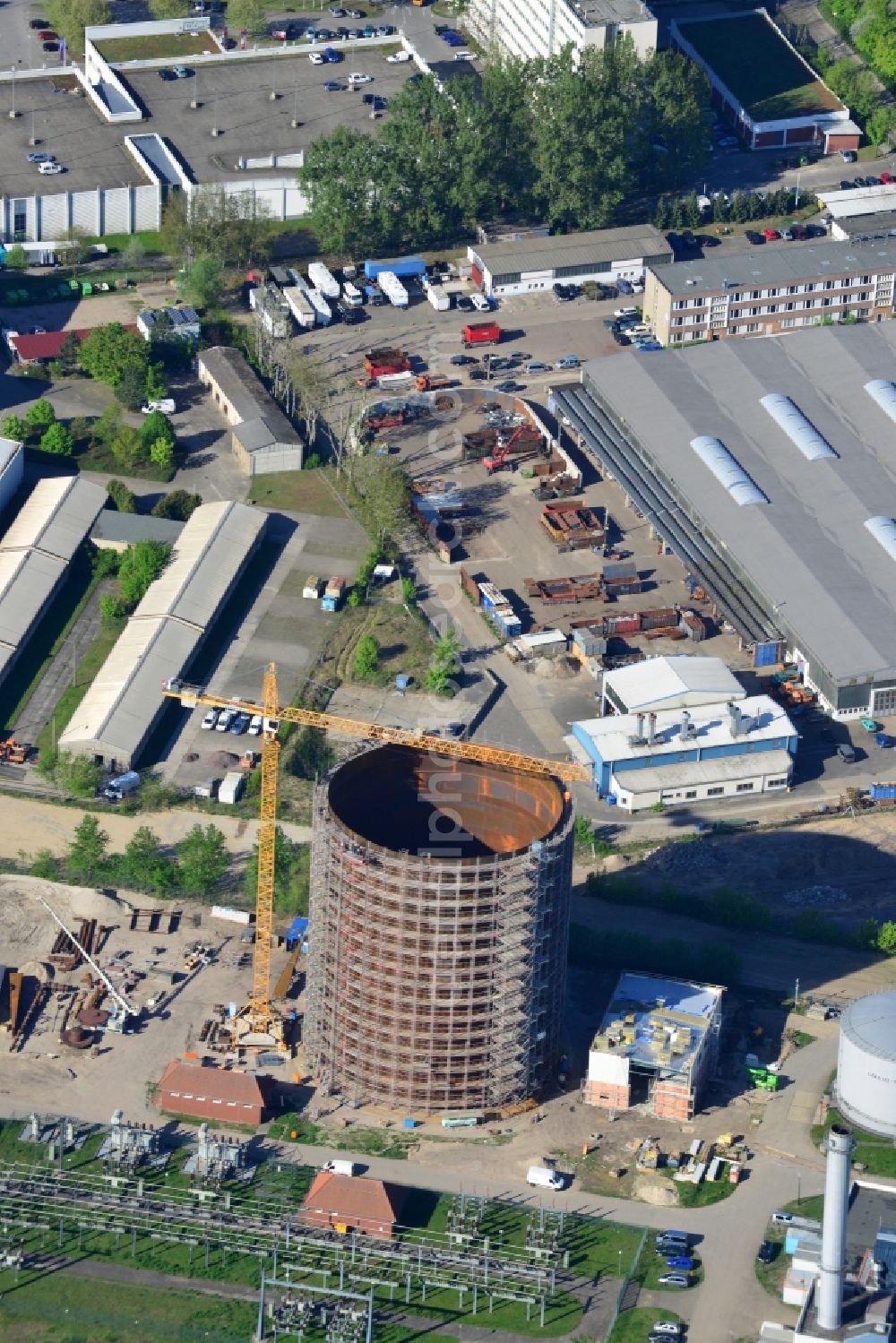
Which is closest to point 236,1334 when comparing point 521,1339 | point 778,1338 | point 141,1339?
point 141,1339

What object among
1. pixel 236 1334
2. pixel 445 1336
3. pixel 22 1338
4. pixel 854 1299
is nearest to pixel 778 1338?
pixel 854 1299

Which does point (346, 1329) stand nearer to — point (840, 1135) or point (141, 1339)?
point (141, 1339)

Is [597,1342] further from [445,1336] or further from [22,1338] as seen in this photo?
[22,1338]

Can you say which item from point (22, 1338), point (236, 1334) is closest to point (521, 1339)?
point (236, 1334)

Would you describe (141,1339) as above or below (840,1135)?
below

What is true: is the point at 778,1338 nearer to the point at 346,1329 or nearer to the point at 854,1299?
the point at 854,1299

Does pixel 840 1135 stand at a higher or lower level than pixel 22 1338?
higher
